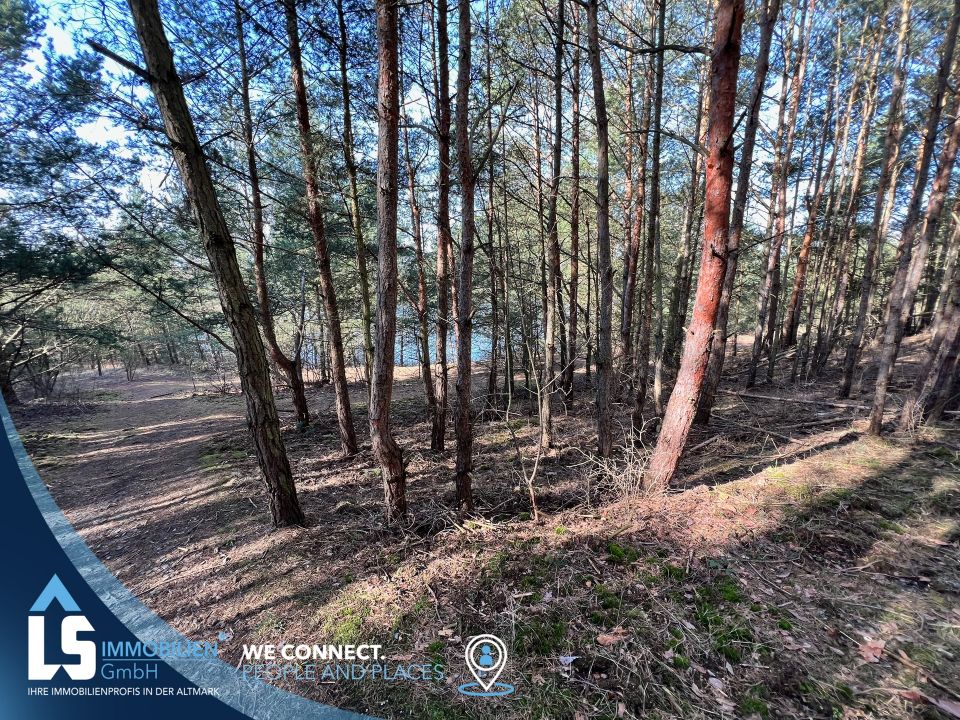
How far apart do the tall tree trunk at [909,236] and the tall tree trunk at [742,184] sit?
6.33 ft

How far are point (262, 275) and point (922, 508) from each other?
9.88m

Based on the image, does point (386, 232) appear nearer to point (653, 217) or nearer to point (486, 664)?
point (486, 664)

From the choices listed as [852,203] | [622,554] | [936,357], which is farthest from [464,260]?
[852,203]

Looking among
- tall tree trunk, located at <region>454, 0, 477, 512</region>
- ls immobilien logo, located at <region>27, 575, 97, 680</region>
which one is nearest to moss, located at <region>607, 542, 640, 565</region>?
tall tree trunk, located at <region>454, 0, 477, 512</region>

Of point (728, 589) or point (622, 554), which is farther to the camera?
point (622, 554)

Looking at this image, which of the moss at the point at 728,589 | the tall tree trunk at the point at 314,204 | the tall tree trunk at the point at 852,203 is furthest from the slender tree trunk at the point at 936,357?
the tall tree trunk at the point at 314,204

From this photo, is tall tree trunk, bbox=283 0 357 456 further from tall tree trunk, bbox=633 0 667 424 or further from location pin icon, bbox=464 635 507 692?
tall tree trunk, bbox=633 0 667 424

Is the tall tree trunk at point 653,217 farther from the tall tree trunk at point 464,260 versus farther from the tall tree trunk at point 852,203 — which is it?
the tall tree trunk at point 852,203

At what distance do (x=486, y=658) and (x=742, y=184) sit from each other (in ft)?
23.3

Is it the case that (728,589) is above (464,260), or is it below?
below

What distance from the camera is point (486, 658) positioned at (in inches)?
95.1

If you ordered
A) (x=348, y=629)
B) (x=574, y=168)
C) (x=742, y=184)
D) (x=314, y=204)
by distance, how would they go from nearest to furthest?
(x=348, y=629), (x=314, y=204), (x=742, y=184), (x=574, y=168)

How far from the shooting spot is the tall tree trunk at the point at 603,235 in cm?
436

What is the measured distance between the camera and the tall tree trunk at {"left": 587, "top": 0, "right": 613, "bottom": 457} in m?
4.36
